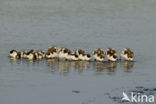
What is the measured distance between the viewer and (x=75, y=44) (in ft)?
111

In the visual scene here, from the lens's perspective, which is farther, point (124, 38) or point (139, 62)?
point (124, 38)

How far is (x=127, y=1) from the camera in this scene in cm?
5847

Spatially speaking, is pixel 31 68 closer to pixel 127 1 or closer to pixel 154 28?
pixel 154 28

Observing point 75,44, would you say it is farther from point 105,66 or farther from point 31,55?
A: point 105,66

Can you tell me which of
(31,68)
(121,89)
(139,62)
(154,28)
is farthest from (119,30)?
(121,89)

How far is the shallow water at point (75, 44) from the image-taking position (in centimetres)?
2298

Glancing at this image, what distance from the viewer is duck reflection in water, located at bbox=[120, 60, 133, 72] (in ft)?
90.4

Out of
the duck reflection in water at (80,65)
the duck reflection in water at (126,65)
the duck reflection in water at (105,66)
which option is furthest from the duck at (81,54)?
the duck reflection in water at (126,65)

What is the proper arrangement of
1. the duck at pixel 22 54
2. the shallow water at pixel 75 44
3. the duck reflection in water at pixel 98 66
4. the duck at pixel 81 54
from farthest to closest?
the duck at pixel 22 54, the duck at pixel 81 54, the duck reflection in water at pixel 98 66, the shallow water at pixel 75 44

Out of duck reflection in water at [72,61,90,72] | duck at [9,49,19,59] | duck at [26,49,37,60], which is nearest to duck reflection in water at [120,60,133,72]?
duck reflection in water at [72,61,90,72]

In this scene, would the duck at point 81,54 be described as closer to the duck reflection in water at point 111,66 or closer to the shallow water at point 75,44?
the shallow water at point 75,44

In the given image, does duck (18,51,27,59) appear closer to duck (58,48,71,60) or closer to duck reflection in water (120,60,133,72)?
duck (58,48,71,60)

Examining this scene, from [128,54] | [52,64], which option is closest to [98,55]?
[128,54]

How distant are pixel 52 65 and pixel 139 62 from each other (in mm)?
4267
